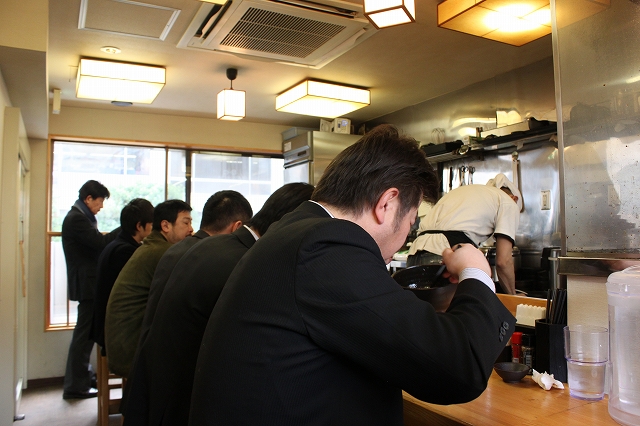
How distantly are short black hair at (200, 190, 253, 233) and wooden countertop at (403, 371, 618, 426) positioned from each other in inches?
53.3

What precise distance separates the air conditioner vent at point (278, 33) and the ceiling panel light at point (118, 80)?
102cm

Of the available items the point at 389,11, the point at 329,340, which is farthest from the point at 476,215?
the point at 329,340

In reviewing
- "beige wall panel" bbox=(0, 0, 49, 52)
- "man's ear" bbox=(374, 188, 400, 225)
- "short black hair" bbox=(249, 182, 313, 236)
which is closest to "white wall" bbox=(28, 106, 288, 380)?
"beige wall panel" bbox=(0, 0, 49, 52)

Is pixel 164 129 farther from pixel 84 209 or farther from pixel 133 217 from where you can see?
pixel 133 217

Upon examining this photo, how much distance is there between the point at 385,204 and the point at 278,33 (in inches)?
99.8

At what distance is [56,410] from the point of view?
4.20 meters

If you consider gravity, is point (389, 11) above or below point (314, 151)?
above

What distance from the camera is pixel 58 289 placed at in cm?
543

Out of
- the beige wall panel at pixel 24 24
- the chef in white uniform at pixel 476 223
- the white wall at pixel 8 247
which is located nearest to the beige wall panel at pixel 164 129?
the white wall at pixel 8 247

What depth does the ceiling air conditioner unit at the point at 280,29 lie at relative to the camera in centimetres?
310

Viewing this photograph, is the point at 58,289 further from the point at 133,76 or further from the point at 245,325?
the point at 245,325

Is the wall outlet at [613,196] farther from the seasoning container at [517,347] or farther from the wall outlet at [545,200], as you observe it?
the wall outlet at [545,200]

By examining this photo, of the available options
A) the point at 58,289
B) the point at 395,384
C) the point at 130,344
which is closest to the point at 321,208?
the point at 395,384

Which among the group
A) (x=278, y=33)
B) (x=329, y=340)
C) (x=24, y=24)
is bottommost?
(x=329, y=340)
